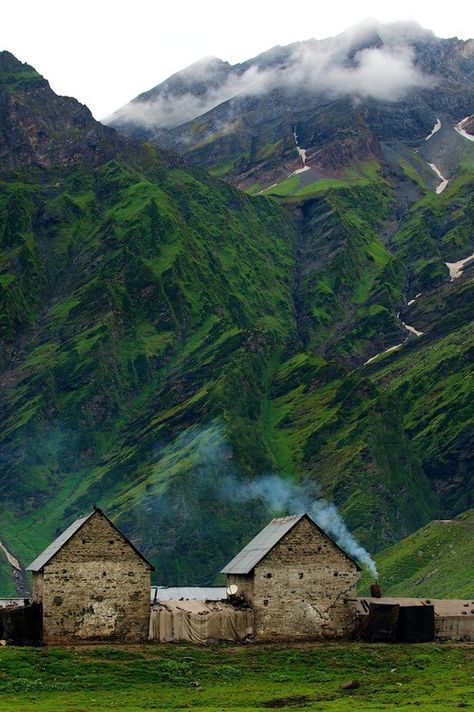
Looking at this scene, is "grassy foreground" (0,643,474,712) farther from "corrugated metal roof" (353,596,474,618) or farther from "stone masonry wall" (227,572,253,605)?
"stone masonry wall" (227,572,253,605)

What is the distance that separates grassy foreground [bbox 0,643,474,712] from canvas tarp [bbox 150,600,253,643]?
2984 millimetres

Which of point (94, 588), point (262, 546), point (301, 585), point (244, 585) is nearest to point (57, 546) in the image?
point (94, 588)

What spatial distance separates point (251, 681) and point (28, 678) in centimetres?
1366

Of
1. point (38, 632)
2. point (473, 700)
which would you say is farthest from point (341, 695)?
point (38, 632)

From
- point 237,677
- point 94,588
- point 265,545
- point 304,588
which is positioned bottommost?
point 237,677

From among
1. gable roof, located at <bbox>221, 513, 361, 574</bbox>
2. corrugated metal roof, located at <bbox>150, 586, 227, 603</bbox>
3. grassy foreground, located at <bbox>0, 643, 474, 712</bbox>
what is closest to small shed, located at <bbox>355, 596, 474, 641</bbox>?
gable roof, located at <bbox>221, 513, 361, 574</bbox>

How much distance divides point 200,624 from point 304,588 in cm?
868

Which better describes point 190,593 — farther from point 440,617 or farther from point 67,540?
point 440,617

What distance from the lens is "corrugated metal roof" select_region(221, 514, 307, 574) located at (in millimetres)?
99188

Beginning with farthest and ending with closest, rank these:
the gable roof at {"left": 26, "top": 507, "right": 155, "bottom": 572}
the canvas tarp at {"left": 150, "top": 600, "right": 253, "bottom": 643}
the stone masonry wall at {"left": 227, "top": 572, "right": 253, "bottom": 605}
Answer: the stone masonry wall at {"left": 227, "top": 572, "right": 253, "bottom": 605}
the gable roof at {"left": 26, "top": 507, "right": 155, "bottom": 572}
the canvas tarp at {"left": 150, "top": 600, "right": 253, "bottom": 643}

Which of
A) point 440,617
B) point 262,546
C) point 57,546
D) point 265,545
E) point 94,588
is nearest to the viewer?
point 94,588

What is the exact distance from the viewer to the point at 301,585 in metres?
98.8

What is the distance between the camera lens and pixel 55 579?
95625 mm

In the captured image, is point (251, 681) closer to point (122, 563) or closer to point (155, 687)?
point (155, 687)
